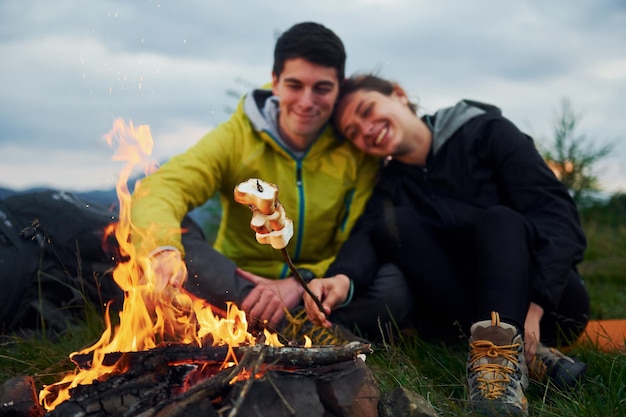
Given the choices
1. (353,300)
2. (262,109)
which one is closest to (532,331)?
(353,300)

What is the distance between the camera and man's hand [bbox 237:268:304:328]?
2910mm

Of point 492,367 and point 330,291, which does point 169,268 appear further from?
point 492,367

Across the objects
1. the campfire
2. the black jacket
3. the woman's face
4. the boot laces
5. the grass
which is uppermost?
the woman's face

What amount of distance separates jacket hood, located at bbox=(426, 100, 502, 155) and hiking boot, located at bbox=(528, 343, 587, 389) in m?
1.27

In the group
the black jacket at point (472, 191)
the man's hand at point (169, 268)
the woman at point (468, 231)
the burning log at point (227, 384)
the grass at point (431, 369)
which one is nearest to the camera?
the burning log at point (227, 384)

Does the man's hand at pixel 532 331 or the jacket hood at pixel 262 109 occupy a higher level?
the jacket hood at pixel 262 109

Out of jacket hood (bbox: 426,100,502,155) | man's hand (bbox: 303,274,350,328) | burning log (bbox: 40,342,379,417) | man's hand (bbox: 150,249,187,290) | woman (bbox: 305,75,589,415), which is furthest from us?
jacket hood (bbox: 426,100,502,155)

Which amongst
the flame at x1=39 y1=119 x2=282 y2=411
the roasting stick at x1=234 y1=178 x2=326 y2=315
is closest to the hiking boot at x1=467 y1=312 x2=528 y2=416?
the flame at x1=39 y1=119 x2=282 y2=411

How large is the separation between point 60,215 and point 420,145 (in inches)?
82.8

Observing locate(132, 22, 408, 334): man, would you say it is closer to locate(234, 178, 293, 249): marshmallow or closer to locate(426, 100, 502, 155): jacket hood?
locate(426, 100, 502, 155): jacket hood

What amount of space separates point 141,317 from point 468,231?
1.74 metres

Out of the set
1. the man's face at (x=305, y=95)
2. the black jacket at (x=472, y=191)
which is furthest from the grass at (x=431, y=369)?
the man's face at (x=305, y=95)

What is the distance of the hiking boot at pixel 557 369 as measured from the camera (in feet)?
8.63

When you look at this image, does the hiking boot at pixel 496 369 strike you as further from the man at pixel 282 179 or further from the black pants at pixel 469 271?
the man at pixel 282 179
